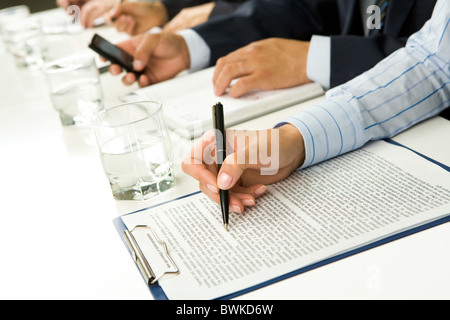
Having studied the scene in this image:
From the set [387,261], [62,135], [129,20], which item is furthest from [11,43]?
[387,261]

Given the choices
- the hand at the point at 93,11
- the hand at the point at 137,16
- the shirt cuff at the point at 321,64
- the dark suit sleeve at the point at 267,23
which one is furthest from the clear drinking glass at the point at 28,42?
the shirt cuff at the point at 321,64

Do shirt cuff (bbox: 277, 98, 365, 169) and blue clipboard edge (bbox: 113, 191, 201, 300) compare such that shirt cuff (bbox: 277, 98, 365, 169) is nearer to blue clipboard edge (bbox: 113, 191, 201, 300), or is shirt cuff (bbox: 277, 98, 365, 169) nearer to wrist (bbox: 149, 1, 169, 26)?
blue clipboard edge (bbox: 113, 191, 201, 300)

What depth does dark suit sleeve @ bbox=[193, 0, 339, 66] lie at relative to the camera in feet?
4.14

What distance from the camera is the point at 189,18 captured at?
1.68 m

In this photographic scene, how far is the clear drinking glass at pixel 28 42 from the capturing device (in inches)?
60.6

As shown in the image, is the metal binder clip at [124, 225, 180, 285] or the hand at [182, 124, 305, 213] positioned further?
the hand at [182, 124, 305, 213]

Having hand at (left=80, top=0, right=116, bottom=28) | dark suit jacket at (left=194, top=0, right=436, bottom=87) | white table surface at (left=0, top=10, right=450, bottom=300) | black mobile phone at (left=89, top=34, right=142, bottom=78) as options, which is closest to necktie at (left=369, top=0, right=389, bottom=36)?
dark suit jacket at (left=194, top=0, right=436, bottom=87)

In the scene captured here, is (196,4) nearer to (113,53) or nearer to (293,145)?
(113,53)

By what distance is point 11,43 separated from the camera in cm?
164

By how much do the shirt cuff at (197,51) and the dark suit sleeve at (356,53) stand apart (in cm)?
37

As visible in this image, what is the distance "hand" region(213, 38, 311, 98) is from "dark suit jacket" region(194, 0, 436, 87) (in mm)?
75

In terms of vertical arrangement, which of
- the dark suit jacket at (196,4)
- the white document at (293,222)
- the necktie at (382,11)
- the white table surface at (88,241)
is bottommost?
the white table surface at (88,241)

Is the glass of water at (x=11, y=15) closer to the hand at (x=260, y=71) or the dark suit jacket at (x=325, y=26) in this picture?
the dark suit jacket at (x=325, y=26)

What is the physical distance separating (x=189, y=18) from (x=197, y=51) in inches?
19.8
